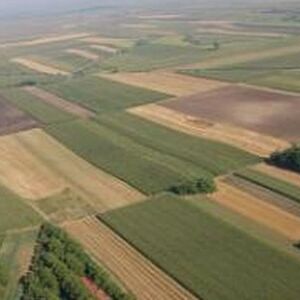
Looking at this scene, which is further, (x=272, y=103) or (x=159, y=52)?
(x=159, y=52)

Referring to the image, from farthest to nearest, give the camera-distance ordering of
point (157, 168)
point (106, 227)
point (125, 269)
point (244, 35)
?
point (244, 35) → point (157, 168) → point (106, 227) → point (125, 269)

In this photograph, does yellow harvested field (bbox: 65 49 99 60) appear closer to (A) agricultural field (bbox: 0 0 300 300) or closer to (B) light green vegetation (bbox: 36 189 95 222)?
(A) agricultural field (bbox: 0 0 300 300)

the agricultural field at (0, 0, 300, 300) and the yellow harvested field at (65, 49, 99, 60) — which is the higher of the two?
the agricultural field at (0, 0, 300, 300)

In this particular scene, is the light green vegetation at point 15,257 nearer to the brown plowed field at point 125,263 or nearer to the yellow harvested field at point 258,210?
the brown plowed field at point 125,263

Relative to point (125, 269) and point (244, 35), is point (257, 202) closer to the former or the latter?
point (125, 269)

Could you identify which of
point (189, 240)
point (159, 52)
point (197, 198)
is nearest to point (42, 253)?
point (189, 240)

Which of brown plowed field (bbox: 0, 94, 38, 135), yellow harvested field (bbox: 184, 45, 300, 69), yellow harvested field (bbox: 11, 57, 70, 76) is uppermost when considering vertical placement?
yellow harvested field (bbox: 184, 45, 300, 69)

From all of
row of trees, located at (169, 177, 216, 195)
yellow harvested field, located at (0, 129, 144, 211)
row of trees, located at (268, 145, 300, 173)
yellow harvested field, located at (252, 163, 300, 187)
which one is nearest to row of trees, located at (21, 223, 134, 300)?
yellow harvested field, located at (0, 129, 144, 211)

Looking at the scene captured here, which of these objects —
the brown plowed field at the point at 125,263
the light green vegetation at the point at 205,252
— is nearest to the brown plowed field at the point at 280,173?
the light green vegetation at the point at 205,252
